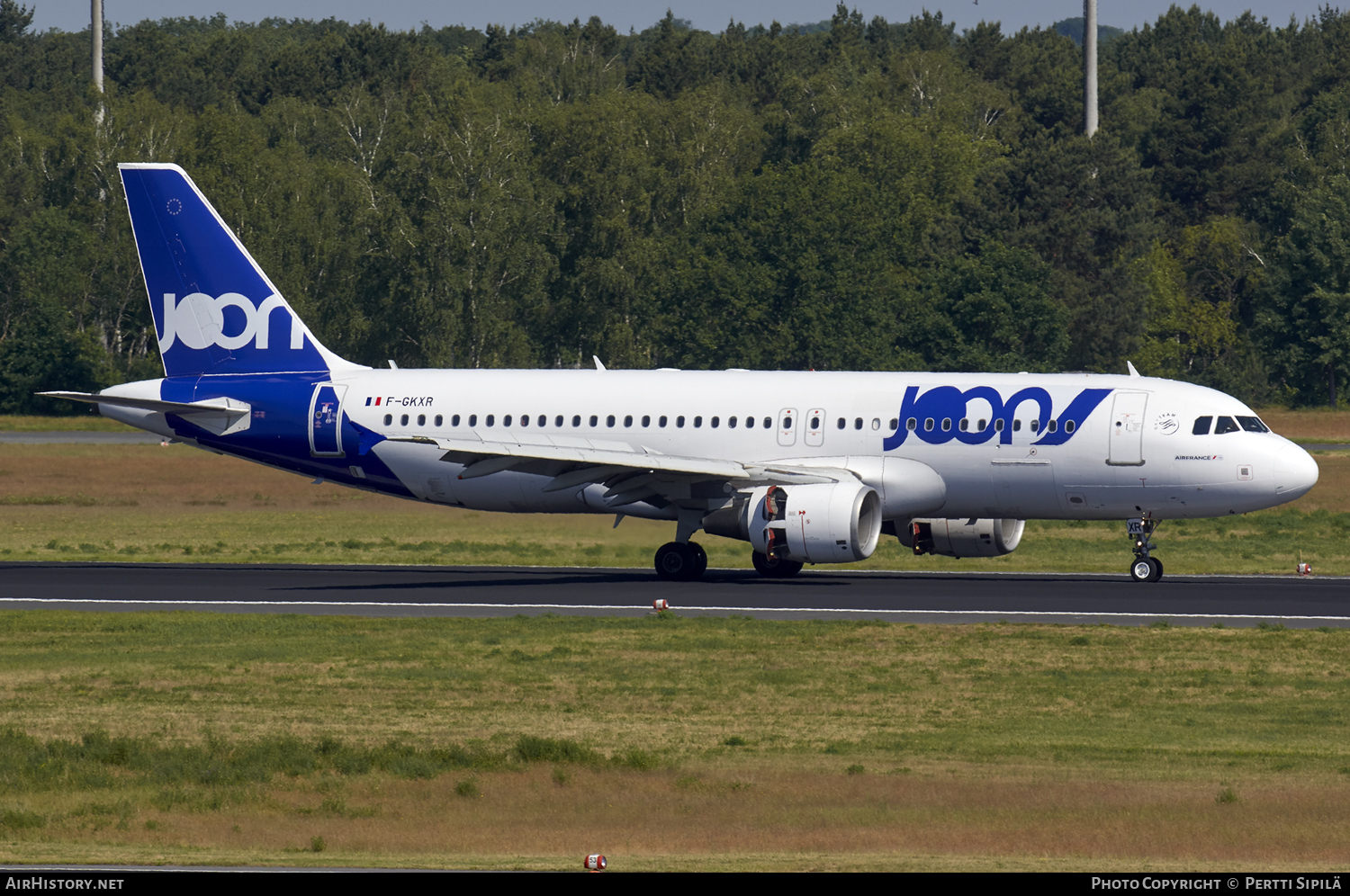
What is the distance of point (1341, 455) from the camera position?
7756 cm

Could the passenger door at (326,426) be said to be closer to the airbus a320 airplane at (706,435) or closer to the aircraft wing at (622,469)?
the airbus a320 airplane at (706,435)

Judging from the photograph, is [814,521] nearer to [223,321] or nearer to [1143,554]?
[1143,554]

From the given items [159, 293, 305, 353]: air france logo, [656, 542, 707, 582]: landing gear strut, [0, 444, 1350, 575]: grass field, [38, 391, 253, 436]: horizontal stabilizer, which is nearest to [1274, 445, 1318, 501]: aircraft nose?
[0, 444, 1350, 575]: grass field

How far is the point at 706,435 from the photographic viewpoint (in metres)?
37.8

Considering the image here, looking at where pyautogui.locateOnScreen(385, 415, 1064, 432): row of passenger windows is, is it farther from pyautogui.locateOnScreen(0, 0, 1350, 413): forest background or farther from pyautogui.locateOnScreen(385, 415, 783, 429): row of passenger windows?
pyautogui.locateOnScreen(0, 0, 1350, 413): forest background

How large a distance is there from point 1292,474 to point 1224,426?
158 centimetres

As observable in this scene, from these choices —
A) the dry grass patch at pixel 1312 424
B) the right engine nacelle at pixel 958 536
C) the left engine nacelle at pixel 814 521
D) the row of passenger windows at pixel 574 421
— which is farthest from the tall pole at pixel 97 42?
the left engine nacelle at pixel 814 521

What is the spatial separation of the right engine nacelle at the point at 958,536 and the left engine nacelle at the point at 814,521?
93.7 inches

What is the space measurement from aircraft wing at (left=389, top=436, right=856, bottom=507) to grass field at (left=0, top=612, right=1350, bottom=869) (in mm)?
7093

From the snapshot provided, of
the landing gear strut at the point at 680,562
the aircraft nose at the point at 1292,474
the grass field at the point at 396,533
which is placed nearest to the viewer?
the aircraft nose at the point at 1292,474

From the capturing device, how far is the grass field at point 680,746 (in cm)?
1570

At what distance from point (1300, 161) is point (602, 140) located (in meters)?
49.7

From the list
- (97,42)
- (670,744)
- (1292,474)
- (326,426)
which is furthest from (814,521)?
(97,42)
